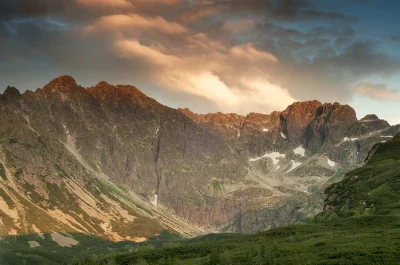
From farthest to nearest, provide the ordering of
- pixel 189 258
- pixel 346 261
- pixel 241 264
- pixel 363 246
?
pixel 189 258
pixel 241 264
pixel 363 246
pixel 346 261

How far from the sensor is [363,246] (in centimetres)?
13662

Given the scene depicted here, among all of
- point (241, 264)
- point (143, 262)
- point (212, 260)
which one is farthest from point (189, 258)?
point (241, 264)

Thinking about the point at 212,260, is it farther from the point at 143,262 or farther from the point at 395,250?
the point at 395,250

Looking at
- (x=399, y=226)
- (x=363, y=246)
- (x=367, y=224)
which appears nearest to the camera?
(x=363, y=246)

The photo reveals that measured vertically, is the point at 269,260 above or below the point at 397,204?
below

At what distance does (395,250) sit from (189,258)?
8990cm

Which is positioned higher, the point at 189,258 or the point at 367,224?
the point at 367,224

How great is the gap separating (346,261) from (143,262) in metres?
86.6

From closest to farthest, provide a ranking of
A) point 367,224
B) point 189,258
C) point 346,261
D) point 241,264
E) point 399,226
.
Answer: point 346,261 → point 241,264 → point 399,226 → point 367,224 → point 189,258

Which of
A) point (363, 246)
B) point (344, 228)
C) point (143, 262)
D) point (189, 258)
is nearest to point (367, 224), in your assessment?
point (344, 228)

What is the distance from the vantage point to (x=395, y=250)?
12494cm

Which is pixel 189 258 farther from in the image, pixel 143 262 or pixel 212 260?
pixel 212 260

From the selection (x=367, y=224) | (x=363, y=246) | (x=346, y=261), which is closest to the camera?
(x=346, y=261)

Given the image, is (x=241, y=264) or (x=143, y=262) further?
(x=143, y=262)
